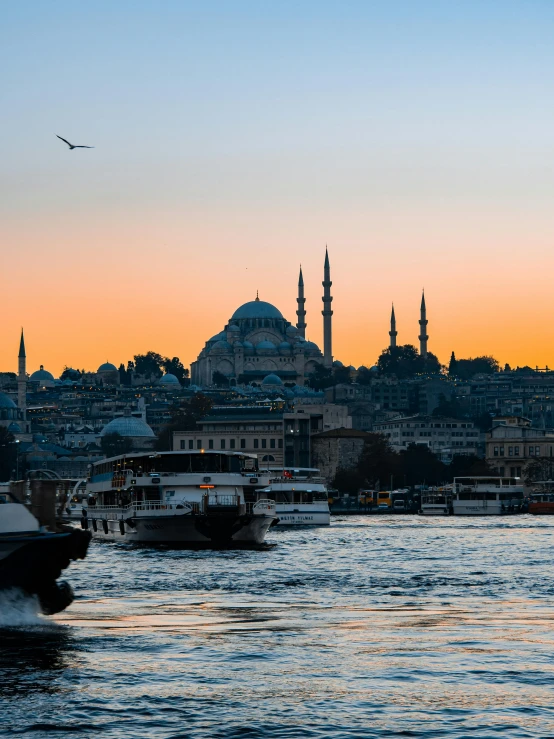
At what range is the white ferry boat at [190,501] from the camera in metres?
50.5

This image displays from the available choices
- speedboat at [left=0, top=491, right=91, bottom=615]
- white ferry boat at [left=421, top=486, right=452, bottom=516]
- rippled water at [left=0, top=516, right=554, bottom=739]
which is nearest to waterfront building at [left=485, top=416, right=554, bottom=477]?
white ferry boat at [left=421, top=486, right=452, bottom=516]

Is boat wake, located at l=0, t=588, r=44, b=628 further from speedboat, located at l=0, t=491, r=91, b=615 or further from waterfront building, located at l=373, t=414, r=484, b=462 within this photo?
waterfront building, located at l=373, t=414, r=484, b=462

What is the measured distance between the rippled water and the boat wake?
0.04m

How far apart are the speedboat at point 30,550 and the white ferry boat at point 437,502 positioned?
9030cm

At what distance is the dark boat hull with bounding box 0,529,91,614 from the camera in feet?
76.8

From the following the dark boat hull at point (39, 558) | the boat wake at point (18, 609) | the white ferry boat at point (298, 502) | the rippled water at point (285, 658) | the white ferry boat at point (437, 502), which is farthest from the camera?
the white ferry boat at point (437, 502)

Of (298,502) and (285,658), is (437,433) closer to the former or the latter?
(298,502)

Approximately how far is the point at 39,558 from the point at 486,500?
9182 cm

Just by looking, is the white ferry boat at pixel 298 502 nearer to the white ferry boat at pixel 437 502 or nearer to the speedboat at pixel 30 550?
the white ferry boat at pixel 437 502

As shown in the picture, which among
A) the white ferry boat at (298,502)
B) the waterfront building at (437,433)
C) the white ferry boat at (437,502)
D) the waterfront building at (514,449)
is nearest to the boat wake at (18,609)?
the white ferry boat at (298,502)

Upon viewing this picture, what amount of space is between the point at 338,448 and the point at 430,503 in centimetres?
3810

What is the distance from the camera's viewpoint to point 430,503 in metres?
118

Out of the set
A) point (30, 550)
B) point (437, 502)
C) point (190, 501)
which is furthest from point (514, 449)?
point (30, 550)

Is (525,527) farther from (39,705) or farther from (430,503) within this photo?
(39,705)
